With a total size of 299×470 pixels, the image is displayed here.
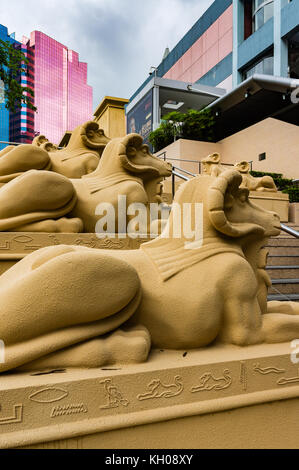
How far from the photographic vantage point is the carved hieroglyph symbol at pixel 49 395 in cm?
→ 145

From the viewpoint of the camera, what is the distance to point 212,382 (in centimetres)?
173

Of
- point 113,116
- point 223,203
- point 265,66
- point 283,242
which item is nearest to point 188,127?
point 265,66

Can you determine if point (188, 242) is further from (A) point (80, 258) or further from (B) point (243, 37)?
(B) point (243, 37)

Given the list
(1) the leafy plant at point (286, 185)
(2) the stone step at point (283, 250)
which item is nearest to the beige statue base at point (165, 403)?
(2) the stone step at point (283, 250)

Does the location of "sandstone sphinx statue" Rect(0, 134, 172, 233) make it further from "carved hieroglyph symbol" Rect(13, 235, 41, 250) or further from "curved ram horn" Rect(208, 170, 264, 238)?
"curved ram horn" Rect(208, 170, 264, 238)

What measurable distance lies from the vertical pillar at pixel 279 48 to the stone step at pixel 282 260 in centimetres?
1547

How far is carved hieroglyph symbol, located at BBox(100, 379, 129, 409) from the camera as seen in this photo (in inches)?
60.8

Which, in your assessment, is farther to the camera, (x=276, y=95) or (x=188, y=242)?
(x=276, y=95)

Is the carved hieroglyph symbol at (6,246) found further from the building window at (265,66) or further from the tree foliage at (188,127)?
the building window at (265,66)

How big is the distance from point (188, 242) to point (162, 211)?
2312 millimetres

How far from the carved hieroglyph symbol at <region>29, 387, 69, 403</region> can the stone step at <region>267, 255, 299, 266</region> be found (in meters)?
4.49

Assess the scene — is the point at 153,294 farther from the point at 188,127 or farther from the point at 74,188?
the point at 188,127
